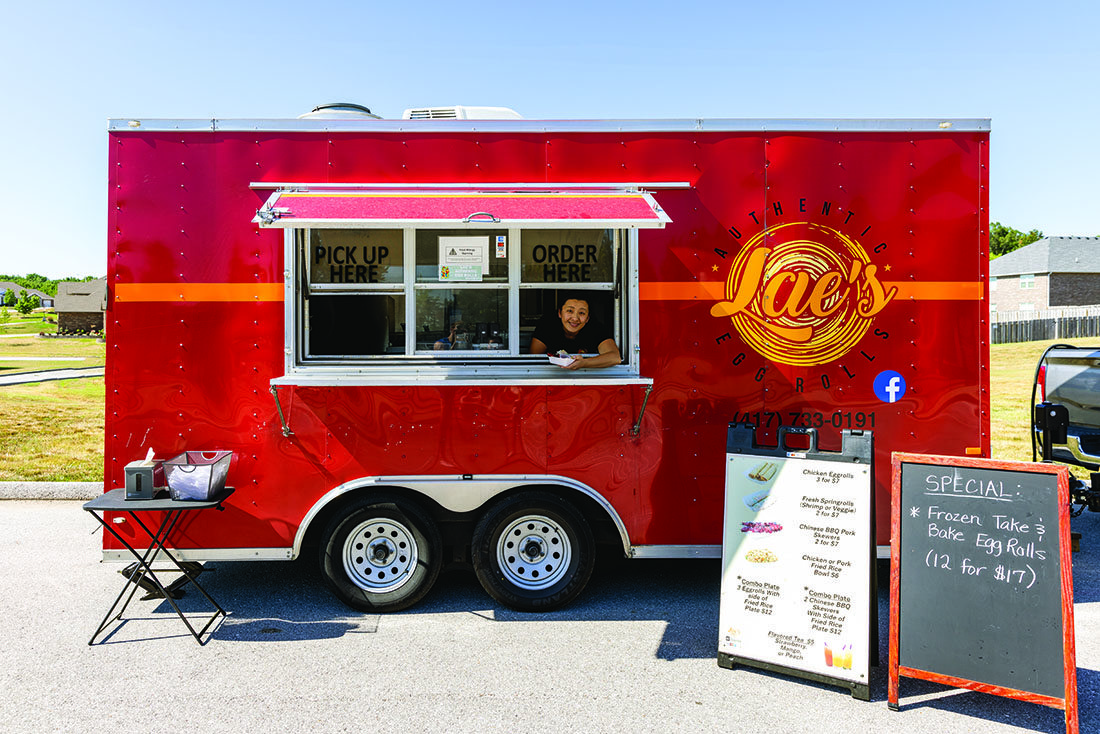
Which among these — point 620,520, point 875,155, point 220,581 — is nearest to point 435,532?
point 620,520

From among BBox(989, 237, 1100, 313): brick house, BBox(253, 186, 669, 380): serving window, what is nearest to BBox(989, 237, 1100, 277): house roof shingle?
BBox(989, 237, 1100, 313): brick house

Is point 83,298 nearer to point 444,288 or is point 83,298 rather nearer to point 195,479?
point 195,479

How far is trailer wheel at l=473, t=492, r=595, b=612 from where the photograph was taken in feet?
15.2

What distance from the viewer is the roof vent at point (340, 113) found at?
15.5 ft

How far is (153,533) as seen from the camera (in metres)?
4.57

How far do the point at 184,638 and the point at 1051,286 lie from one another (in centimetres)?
4600

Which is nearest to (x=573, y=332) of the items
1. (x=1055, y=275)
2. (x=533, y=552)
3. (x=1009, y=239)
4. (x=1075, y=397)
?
(x=533, y=552)

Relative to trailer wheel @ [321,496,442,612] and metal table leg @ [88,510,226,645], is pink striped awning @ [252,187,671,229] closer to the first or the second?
trailer wheel @ [321,496,442,612]

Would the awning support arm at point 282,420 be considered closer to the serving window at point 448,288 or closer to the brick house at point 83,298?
the serving window at point 448,288

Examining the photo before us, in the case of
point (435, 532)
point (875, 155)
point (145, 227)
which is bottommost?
point (435, 532)

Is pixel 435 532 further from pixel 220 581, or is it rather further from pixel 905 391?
pixel 905 391

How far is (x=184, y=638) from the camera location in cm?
432

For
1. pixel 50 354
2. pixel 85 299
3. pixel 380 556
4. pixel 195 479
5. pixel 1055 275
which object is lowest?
pixel 380 556

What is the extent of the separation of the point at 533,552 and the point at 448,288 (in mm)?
1807
